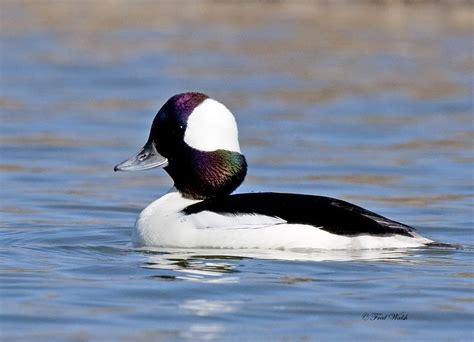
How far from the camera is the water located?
787cm

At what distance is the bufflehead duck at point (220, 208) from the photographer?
952cm

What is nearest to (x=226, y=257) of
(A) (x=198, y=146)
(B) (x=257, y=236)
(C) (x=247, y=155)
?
(B) (x=257, y=236)

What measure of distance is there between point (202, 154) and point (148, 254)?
861 mm

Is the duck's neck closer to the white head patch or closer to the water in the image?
the white head patch

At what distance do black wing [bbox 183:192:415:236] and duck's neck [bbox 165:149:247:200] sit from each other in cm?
41

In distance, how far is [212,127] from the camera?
33.0 ft

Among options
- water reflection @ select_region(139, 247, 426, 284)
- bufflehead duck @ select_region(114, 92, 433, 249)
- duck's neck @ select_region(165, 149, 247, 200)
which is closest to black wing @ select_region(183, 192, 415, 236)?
bufflehead duck @ select_region(114, 92, 433, 249)

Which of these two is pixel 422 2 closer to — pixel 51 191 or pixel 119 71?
pixel 119 71

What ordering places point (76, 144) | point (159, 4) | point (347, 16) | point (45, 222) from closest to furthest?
1. point (45, 222)
2. point (76, 144)
3. point (347, 16)
4. point (159, 4)

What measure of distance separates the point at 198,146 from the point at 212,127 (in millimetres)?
169

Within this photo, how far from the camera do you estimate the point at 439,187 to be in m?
13.7

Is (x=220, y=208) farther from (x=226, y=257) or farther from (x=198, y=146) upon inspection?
(x=198, y=146)

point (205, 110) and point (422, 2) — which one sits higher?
point (422, 2)

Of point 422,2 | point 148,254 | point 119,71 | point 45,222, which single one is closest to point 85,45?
point 119,71
